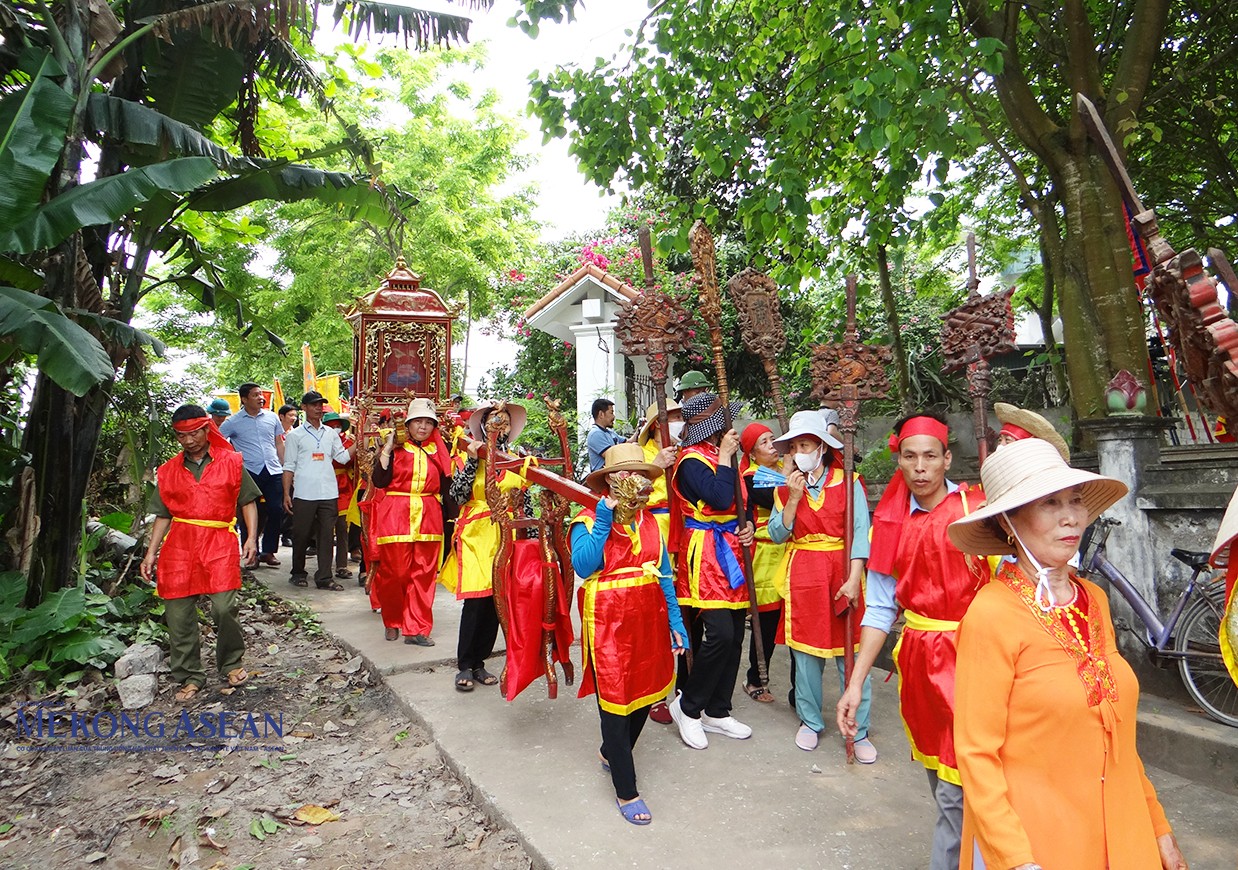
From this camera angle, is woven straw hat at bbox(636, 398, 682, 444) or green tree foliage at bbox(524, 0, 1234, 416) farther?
woven straw hat at bbox(636, 398, 682, 444)

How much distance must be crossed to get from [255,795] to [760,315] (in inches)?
150

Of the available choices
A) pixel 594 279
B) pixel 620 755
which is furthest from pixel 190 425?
pixel 594 279

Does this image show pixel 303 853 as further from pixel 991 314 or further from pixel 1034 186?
pixel 1034 186

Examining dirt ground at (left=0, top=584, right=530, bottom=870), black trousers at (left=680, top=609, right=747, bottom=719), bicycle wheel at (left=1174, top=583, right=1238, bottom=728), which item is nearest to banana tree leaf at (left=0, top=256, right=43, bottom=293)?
dirt ground at (left=0, top=584, right=530, bottom=870)

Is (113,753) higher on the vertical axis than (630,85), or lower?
lower

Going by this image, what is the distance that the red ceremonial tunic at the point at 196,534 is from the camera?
5203 millimetres

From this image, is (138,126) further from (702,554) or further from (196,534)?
(702,554)

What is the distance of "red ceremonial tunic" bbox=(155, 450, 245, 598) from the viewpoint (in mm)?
5203

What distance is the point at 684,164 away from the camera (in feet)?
40.0

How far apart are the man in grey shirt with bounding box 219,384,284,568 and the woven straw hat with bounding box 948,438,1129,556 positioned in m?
7.83

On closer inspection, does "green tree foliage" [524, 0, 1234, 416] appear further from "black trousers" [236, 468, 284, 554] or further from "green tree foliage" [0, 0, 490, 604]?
"black trousers" [236, 468, 284, 554]

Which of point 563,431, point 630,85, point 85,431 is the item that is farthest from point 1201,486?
point 85,431

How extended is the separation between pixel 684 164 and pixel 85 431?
8990mm

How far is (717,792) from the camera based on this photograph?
3.79 m
